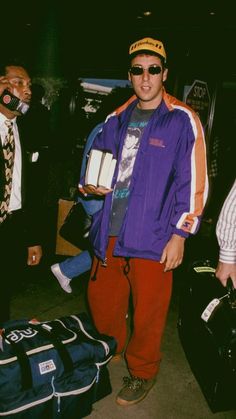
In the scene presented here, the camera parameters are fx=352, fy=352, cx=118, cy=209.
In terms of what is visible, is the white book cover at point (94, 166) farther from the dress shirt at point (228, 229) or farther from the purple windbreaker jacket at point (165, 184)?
the dress shirt at point (228, 229)

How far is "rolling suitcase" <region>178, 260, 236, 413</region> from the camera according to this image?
1.99 m

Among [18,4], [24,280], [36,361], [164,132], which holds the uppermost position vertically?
[18,4]

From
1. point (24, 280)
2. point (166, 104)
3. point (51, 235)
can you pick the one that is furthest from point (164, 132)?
point (51, 235)

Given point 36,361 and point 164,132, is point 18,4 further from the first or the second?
point 36,361

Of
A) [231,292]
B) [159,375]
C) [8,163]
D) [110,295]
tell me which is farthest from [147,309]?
[8,163]

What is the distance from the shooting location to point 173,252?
205 centimetres

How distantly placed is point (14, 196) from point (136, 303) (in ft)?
3.52

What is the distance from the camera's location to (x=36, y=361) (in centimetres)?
189

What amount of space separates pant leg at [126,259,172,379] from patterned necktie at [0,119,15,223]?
88 cm

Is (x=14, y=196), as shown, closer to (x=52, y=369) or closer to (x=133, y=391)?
(x=52, y=369)

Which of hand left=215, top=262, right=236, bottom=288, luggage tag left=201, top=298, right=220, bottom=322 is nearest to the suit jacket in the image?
luggage tag left=201, top=298, right=220, bottom=322

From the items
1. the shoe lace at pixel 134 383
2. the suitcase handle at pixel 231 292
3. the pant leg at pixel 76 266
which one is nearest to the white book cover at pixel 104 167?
the suitcase handle at pixel 231 292

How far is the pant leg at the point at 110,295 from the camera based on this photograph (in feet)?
7.84

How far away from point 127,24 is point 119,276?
6.43 m
